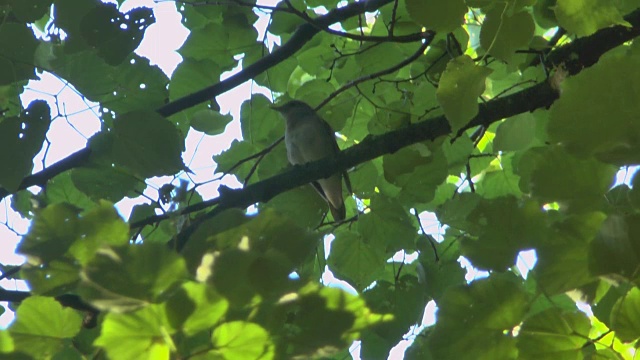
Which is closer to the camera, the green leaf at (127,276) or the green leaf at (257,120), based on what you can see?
the green leaf at (127,276)

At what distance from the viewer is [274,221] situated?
1099 millimetres

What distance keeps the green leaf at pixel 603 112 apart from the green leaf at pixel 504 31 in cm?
22

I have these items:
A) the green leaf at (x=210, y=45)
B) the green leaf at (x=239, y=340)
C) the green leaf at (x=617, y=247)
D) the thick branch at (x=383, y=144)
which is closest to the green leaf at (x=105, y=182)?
the thick branch at (x=383, y=144)

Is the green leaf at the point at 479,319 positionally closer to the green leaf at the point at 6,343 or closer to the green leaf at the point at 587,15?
the green leaf at the point at 587,15

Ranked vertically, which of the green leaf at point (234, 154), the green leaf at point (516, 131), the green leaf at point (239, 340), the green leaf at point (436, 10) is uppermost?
the green leaf at point (234, 154)

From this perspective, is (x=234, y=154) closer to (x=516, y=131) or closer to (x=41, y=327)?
(x=516, y=131)

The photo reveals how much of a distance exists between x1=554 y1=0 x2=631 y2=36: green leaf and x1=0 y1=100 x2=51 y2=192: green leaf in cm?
135

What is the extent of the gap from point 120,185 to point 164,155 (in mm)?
796

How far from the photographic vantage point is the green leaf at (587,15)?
1303 mm

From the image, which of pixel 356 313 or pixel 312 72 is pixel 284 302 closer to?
pixel 356 313

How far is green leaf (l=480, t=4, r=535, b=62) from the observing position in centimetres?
139

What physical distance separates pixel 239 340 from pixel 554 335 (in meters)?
0.62

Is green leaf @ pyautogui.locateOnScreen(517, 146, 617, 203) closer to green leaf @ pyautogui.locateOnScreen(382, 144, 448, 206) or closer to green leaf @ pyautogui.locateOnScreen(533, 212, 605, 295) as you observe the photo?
green leaf @ pyautogui.locateOnScreen(533, 212, 605, 295)

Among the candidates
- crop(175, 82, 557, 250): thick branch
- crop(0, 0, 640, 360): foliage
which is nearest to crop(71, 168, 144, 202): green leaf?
crop(0, 0, 640, 360): foliage
